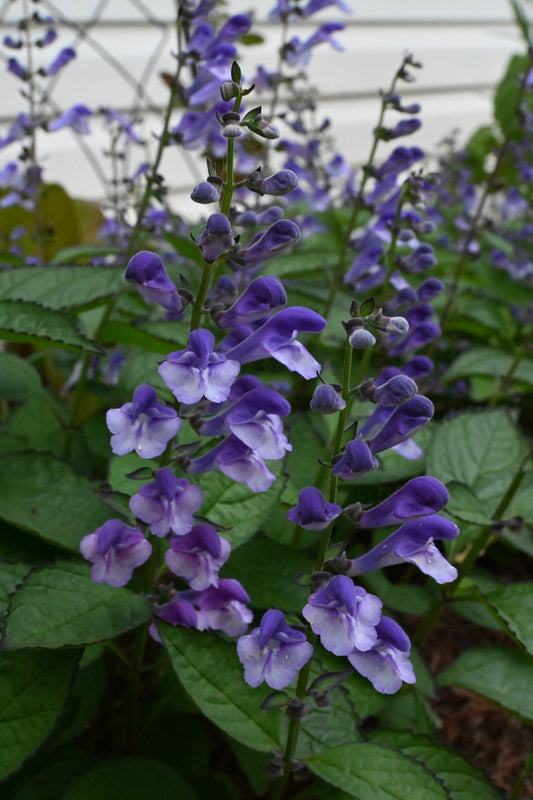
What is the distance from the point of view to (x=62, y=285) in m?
1.56

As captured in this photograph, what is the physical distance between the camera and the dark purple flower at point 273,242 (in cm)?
100

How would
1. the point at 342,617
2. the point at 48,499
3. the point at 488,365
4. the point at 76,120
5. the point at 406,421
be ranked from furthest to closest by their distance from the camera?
the point at 488,365 < the point at 76,120 < the point at 48,499 < the point at 406,421 < the point at 342,617

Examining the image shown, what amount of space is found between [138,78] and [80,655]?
178 inches

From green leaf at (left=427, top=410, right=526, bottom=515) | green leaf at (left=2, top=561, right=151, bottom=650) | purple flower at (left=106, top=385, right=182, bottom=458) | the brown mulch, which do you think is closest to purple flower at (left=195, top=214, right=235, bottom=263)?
purple flower at (left=106, top=385, right=182, bottom=458)

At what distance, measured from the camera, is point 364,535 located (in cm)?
218

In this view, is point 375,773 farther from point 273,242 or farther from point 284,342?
point 273,242

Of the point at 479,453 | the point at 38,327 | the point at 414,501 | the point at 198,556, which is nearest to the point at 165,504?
the point at 198,556

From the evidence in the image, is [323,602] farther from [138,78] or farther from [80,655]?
[138,78]

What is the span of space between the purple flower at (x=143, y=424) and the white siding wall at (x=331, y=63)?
8.57ft

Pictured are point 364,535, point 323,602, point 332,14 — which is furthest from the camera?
point 332,14

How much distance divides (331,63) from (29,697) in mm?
6012

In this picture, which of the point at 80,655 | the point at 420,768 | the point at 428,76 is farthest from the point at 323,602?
the point at 428,76

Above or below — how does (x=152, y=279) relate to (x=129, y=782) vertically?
above

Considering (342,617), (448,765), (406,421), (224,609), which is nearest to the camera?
(342,617)
